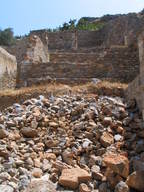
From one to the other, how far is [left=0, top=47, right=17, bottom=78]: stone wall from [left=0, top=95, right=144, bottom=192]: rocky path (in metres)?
3.45

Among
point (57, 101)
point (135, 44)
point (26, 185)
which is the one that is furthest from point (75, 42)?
point (26, 185)

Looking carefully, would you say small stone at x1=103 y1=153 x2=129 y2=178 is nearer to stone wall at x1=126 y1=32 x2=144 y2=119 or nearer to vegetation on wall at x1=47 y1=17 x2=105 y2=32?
stone wall at x1=126 y1=32 x2=144 y2=119

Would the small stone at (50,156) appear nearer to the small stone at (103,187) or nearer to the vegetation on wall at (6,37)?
the small stone at (103,187)

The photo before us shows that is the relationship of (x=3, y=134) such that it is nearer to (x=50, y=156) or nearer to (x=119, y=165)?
(x=50, y=156)

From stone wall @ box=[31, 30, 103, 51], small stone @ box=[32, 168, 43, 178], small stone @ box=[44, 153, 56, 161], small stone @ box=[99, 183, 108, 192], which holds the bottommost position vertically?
small stone @ box=[99, 183, 108, 192]

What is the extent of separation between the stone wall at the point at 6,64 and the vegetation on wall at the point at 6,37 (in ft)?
57.5

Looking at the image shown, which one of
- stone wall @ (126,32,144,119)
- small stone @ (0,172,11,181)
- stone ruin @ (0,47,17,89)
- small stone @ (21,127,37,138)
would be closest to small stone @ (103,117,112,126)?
stone wall @ (126,32,144,119)

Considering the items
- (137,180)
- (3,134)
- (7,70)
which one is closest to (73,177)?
(137,180)

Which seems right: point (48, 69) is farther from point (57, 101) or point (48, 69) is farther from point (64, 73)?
point (57, 101)

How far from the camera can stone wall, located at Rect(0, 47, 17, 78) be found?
11.4m

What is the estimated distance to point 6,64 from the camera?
1180 centimetres

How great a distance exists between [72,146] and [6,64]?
586 centimetres

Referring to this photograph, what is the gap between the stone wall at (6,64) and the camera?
11.4m

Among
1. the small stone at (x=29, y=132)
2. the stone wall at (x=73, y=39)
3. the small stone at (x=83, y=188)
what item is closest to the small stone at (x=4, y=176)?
the small stone at (x=83, y=188)
